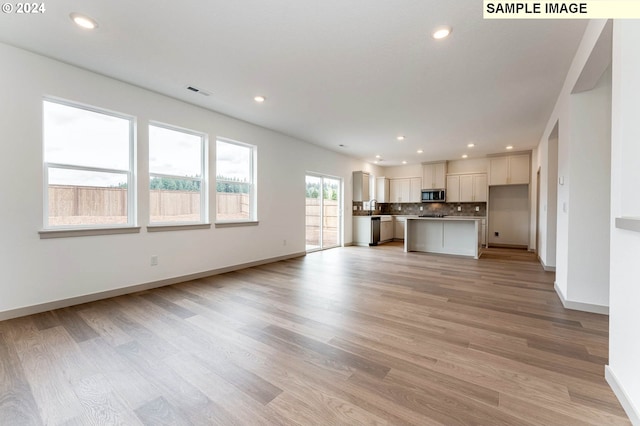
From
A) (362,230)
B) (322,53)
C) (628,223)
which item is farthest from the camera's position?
(362,230)

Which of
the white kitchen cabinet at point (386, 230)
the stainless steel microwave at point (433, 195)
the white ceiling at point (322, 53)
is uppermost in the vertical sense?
the white ceiling at point (322, 53)

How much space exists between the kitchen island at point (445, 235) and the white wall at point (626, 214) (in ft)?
15.3

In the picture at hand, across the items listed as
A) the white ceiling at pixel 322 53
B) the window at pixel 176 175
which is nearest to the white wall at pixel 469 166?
the white ceiling at pixel 322 53

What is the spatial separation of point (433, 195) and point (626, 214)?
23.8 feet

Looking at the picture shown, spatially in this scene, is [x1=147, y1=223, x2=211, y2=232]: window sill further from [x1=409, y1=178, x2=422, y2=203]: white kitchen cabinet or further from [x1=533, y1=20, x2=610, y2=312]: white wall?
[x1=409, y1=178, x2=422, y2=203]: white kitchen cabinet

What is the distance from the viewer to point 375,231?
8250mm

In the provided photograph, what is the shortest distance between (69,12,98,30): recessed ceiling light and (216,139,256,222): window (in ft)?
7.60

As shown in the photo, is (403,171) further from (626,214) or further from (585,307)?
(626,214)

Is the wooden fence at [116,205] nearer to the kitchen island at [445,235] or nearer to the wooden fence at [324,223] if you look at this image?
the wooden fence at [324,223]

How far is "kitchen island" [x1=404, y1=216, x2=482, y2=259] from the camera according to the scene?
6262 mm

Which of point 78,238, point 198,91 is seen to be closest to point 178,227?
point 78,238

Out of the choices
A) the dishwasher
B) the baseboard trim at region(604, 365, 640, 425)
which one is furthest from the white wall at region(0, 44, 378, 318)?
the baseboard trim at region(604, 365, 640, 425)

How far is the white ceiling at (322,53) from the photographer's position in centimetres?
216

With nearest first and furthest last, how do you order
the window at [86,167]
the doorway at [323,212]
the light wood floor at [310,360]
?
the light wood floor at [310,360] < the window at [86,167] < the doorway at [323,212]
